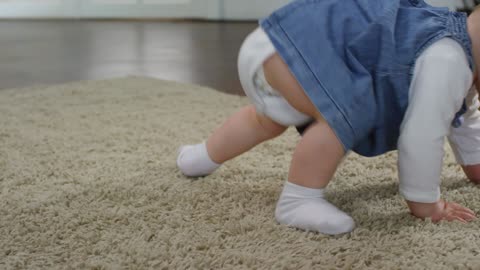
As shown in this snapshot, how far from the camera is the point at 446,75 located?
0.69m

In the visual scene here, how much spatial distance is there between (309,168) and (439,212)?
18 cm

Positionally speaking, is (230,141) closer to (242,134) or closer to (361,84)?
(242,134)

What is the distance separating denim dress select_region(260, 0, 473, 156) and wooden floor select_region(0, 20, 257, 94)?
0.98 m

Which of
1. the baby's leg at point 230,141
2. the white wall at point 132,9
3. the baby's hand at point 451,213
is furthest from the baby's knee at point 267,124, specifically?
the white wall at point 132,9

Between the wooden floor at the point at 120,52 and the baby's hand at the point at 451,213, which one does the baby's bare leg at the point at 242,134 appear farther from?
the wooden floor at the point at 120,52

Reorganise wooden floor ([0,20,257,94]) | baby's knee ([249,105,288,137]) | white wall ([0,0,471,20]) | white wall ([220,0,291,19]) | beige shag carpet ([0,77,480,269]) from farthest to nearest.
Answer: white wall ([0,0,471,20])
white wall ([220,0,291,19])
wooden floor ([0,20,257,94])
baby's knee ([249,105,288,137])
beige shag carpet ([0,77,480,269])

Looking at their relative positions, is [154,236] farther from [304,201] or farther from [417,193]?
[417,193]

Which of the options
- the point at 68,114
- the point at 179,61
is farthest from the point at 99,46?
the point at 68,114

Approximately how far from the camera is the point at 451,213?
76cm

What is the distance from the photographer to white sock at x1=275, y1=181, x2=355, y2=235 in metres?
0.72

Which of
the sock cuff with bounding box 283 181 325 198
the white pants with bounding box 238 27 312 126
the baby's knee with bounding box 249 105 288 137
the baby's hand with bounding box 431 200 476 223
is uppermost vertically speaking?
the white pants with bounding box 238 27 312 126

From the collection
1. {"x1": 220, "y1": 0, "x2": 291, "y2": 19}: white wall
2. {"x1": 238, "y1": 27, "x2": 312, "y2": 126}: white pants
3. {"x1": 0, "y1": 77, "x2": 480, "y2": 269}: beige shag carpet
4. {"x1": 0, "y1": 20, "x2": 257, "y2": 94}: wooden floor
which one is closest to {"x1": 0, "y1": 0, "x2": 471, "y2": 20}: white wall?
{"x1": 220, "y1": 0, "x2": 291, "y2": 19}: white wall

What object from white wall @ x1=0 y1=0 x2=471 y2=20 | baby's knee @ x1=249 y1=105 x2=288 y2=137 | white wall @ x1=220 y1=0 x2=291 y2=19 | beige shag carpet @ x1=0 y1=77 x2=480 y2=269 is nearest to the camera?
beige shag carpet @ x1=0 y1=77 x2=480 y2=269

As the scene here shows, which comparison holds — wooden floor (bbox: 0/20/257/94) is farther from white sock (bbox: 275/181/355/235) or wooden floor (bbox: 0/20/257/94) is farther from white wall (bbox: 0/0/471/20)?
white sock (bbox: 275/181/355/235)
